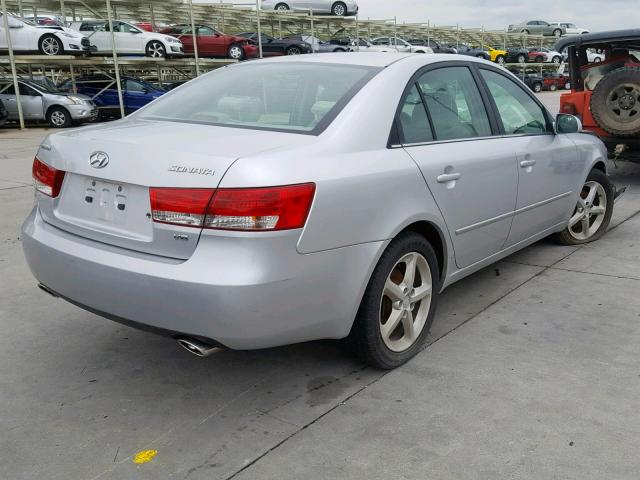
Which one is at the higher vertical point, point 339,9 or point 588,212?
point 339,9

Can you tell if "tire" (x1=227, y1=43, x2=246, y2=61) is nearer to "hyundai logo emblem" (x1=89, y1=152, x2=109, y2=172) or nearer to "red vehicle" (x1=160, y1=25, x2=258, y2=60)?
"red vehicle" (x1=160, y1=25, x2=258, y2=60)

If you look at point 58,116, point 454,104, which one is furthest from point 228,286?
point 58,116

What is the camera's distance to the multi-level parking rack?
74.7 ft

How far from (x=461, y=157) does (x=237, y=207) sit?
5.12ft

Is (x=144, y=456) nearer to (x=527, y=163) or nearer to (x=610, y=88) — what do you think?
(x=527, y=163)

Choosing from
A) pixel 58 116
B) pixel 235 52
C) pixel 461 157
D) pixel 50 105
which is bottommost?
pixel 58 116

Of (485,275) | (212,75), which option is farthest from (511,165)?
(212,75)

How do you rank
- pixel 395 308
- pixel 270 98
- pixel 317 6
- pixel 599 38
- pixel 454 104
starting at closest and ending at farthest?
1. pixel 395 308
2. pixel 270 98
3. pixel 454 104
4. pixel 599 38
5. pixel 317 6

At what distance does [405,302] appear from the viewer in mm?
3242

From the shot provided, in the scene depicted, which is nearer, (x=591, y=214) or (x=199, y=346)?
(x=199, y=346)

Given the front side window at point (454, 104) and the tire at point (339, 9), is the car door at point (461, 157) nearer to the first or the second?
the front side window at point (454, 104)

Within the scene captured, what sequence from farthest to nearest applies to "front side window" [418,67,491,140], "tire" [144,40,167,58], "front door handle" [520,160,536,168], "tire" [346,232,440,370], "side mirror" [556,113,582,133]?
"tire" [144,40,167,58]
"side mirror" [556,113,582,133]
"front door handle" [520,160,536,168]
"front side window" [418,67,491,140]
"tire" [346,232,440,370]

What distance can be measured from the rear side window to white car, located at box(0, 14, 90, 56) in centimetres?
2012

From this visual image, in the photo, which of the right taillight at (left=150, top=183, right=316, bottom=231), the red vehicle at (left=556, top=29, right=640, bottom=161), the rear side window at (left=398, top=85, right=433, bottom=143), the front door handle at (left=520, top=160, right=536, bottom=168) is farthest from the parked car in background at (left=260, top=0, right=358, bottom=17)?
the right taillight at (left=150, top=183, right=316, bottom=231)
